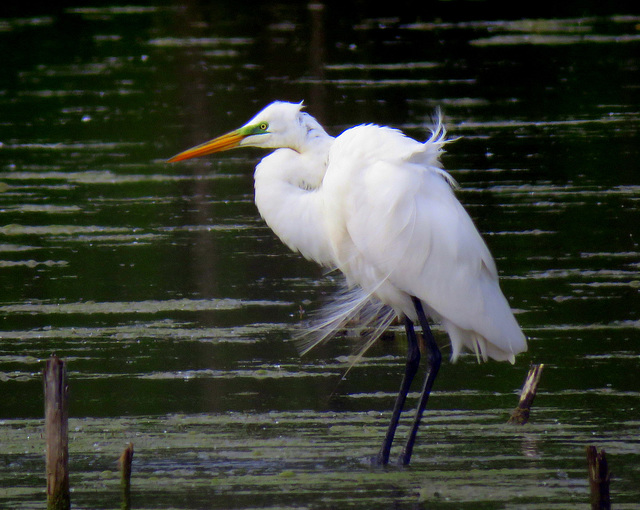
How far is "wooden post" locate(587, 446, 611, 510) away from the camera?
429 centimetres

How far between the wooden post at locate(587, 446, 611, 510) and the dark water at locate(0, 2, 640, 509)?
610 millimetres

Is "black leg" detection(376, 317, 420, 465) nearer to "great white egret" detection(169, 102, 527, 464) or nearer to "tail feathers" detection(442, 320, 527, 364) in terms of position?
"great white egret" detection(169, 102, 527, 464)

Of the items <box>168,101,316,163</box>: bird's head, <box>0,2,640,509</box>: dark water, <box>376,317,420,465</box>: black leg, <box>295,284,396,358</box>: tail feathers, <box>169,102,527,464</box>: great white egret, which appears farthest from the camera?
<box>295,284,396,358</box>: tail feathers

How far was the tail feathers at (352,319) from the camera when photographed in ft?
21.9

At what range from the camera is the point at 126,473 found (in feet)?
15.4

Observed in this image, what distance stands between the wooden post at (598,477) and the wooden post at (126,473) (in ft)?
5.53

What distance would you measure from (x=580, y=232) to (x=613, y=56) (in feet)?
27.7

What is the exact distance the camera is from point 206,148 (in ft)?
21.4

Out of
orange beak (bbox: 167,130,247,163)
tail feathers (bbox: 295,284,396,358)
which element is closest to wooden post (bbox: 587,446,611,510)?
tail feathers (bbox: 295,284,396,358)

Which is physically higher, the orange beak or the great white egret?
the orange beak

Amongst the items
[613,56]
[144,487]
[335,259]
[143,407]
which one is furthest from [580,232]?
[613,56]

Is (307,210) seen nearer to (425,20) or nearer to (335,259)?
(335,259)

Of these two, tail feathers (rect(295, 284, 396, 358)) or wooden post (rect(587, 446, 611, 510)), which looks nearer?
wooden post (rect(587, 446, 611, 510))

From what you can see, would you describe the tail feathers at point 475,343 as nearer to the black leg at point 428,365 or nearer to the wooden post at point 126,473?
the black leg at point 428,365
